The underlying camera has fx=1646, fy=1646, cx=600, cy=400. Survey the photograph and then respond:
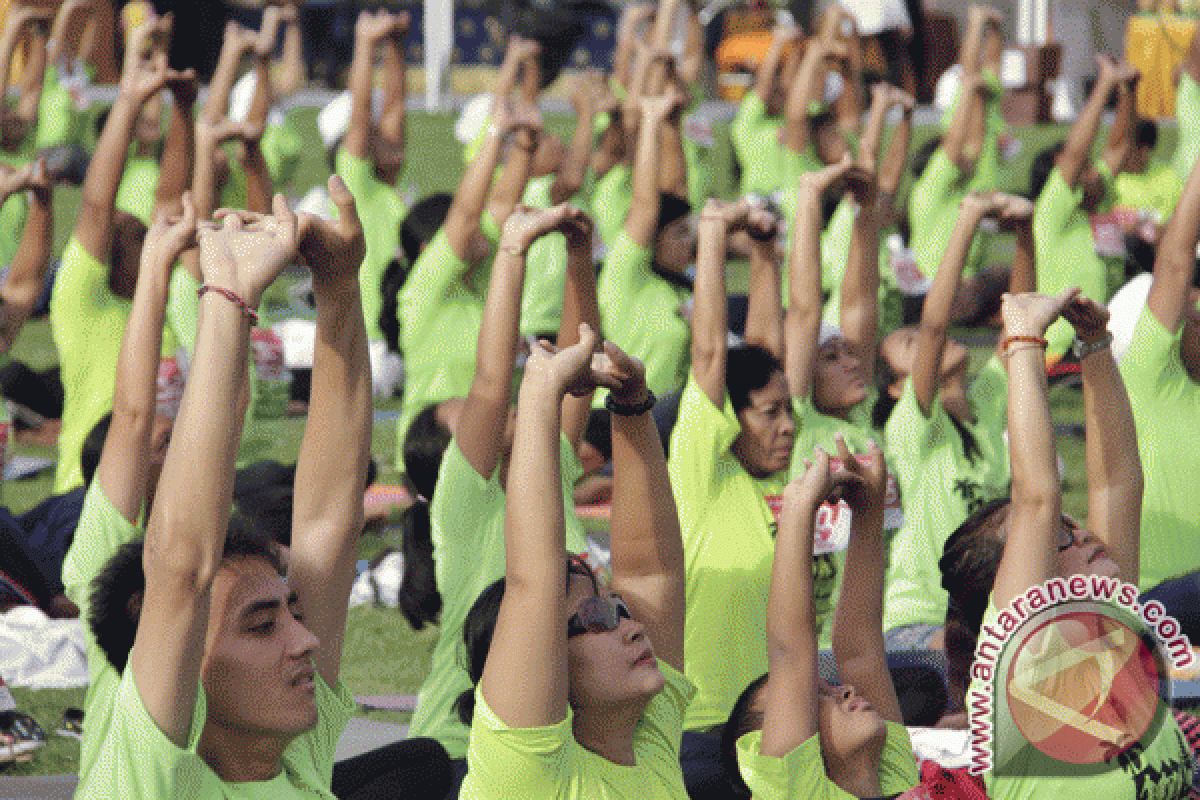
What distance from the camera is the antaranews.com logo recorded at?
2.23m

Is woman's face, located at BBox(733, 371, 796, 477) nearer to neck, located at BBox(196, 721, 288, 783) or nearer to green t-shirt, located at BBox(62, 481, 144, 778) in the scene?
green t-shirt, located at BBox(62, 481, 144, 778)

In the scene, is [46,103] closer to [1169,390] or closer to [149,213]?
[149,213]

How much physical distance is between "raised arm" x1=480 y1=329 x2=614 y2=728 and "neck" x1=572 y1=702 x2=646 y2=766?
0.19 metres

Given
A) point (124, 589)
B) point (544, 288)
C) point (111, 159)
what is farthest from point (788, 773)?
point (544, 288)

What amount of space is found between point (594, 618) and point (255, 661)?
613 mm

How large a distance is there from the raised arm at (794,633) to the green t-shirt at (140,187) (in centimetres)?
579

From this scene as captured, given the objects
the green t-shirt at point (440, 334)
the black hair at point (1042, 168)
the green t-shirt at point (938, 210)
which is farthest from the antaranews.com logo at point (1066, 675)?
the black hair at point (1042, 168)

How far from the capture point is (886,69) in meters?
17.5

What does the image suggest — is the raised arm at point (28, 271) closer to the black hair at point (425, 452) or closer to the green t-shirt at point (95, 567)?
the black hair at point (425, 452)

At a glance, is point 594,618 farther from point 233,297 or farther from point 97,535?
point 97,535

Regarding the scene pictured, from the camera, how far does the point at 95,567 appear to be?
3289mm

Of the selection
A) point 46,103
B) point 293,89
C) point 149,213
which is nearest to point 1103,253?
point 149,213

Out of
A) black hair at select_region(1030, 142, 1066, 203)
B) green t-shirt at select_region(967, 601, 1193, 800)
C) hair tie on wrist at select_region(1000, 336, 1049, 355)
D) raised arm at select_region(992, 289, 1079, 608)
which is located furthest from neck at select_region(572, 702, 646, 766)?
black hair at select_region(1030, 142, 1066, 203)

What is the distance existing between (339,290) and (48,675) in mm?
2917
